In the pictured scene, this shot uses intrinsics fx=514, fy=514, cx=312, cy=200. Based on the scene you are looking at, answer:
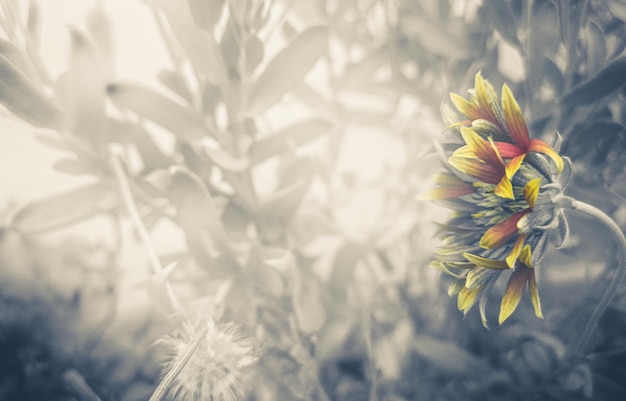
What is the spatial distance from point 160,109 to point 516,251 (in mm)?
229

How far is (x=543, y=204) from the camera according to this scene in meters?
0.25

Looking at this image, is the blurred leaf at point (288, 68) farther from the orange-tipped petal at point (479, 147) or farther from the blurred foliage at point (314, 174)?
the orange-tipped petal at point (479, 147)

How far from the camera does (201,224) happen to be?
13.1 inches

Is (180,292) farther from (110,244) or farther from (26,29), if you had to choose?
(26,29)

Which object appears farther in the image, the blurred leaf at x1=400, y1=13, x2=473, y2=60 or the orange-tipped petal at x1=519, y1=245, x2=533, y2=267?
the blurred leaf at x1=400, y1=13, x2=473, y2=60

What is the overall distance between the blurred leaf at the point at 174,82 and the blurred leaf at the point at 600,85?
0.83ft

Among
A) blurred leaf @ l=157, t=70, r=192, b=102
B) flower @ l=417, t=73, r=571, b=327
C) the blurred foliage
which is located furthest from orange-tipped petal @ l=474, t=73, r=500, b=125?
blurred leaf @ l=157, t=70, r=192, b=102

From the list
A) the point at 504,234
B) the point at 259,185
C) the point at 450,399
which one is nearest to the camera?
the point at 504,234

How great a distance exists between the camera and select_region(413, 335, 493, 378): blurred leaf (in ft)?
1.15

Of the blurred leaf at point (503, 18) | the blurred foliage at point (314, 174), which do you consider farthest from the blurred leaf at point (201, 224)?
the blurred leaf at point (503, 18)

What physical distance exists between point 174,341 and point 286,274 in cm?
9

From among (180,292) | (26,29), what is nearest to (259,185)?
(180,292)

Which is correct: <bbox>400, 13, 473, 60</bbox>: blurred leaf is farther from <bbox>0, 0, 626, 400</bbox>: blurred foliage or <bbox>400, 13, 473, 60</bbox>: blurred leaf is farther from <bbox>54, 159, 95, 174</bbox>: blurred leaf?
<bbox>54, 159, 95, 174</bbox>: blurred leaf

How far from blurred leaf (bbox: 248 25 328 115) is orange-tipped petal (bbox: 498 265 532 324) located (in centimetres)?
18
